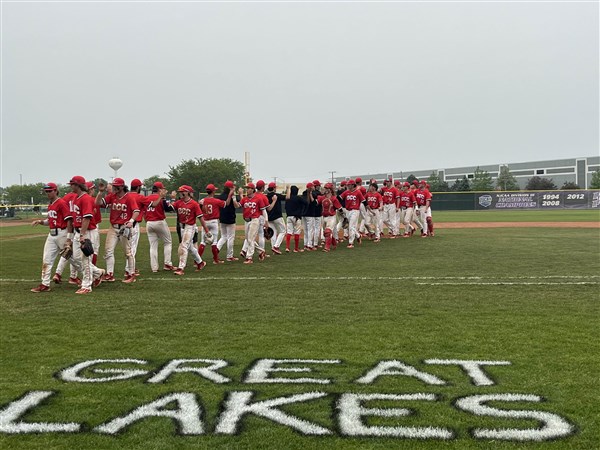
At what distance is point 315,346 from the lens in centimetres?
572

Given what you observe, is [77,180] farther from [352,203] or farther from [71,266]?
[352,203]

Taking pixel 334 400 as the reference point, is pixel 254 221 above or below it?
above

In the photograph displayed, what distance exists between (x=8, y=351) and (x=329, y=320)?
355cm

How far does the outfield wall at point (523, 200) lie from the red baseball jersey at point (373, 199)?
3491cm

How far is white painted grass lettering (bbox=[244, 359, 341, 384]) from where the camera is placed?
4633 mm

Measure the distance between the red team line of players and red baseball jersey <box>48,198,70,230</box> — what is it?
0.02 meters

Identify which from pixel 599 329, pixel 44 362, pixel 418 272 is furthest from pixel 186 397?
pixel 418 272

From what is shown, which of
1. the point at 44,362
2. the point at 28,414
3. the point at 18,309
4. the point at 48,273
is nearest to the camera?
the point at 28,414

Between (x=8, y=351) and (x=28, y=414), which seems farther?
(x=8, y=351)

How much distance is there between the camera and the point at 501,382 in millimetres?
4520

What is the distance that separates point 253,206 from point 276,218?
224 centimetres

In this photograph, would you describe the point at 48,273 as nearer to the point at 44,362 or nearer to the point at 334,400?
the point at 44,362

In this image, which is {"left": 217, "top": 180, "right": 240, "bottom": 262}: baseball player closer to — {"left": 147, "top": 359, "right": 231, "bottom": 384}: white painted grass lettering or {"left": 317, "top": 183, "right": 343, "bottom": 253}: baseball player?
{"left": 317, "top": 183, "right": 343, "bottom": 253}: baseball player

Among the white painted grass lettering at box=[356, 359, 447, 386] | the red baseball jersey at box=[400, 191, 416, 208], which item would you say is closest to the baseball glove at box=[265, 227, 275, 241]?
the red baseball jersey at box=[400, 191, 416, 208]
